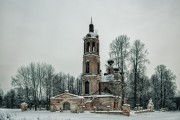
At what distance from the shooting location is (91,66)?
34.1 metres

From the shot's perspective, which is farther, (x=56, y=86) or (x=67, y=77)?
(x=67, y=77)

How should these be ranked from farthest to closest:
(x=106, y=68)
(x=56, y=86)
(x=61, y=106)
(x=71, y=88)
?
(x=71, y=88) → (x=56, y=86) → (x=106, y=68) → (x=61, y=106)

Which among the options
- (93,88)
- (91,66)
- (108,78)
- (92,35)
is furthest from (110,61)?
(93,88)

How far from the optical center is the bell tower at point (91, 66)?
3391 centimetres

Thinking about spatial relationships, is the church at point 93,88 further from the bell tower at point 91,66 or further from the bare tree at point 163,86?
the bare tree at point 163,86

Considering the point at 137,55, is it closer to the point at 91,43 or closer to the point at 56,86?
the point at 91,43

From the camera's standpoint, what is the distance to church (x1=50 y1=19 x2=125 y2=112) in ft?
103

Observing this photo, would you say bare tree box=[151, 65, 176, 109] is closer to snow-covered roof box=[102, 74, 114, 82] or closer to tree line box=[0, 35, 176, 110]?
tree line box=[0, 35, 176, 110]

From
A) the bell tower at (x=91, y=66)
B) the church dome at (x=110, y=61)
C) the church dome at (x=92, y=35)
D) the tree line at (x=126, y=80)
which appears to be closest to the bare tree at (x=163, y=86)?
the tree line at (x=126, y=80)

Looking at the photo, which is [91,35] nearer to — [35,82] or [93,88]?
[93,88]

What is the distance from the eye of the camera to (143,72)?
109ft

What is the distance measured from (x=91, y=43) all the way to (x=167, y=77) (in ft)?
48.2

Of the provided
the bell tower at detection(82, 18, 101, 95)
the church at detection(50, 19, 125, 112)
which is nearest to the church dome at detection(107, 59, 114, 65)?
the church at detection(50, 19, 125, 112)

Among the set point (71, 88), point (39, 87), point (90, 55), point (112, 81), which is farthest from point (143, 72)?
point (71, 88)
